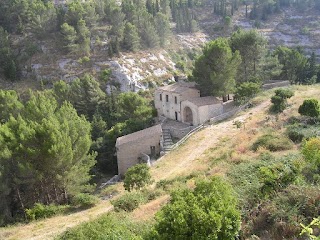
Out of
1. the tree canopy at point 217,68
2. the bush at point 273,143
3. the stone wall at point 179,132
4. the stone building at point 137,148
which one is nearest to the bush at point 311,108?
the bush at point 273,143

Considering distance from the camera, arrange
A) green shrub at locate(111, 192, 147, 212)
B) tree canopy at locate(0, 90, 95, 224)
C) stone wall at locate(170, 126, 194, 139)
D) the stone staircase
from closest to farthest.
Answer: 1. green shrub at locate(111, 192, 147, 212)
2. tree canopy at locate(0, 90, 95, 224)
3. the stone staircase
4. stone wall at locate(170, 126, 194, 139)

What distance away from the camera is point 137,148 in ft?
117

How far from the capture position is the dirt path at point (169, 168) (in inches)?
739

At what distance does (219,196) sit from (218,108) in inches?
1159

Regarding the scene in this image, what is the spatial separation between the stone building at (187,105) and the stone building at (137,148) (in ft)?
20.0

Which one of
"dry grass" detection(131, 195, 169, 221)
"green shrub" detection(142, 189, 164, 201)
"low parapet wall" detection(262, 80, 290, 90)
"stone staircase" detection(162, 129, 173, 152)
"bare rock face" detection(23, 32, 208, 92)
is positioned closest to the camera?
"dry grass" detection(131, 195, 169, 221)

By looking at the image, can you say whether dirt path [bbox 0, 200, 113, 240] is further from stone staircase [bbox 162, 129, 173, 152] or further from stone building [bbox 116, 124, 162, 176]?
stone staircase [bbox 162, 129, 173, 152]

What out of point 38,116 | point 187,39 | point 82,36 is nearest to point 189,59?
point 187,39

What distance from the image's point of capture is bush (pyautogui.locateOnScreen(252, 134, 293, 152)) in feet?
68.9

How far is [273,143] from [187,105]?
19.9 meters

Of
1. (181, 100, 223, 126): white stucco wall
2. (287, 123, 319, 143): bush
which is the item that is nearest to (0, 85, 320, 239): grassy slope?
(287, 123, 319, 143): bush

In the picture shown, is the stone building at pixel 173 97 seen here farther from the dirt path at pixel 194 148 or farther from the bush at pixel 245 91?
the dirt path at pixel 194 148

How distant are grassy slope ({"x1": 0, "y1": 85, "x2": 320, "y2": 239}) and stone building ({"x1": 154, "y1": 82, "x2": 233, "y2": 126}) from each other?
3.06 metres

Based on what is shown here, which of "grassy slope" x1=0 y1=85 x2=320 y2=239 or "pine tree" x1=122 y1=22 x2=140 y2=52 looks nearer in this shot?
"grassy slope" x1=0 y1=85 x2=320 y2=239
